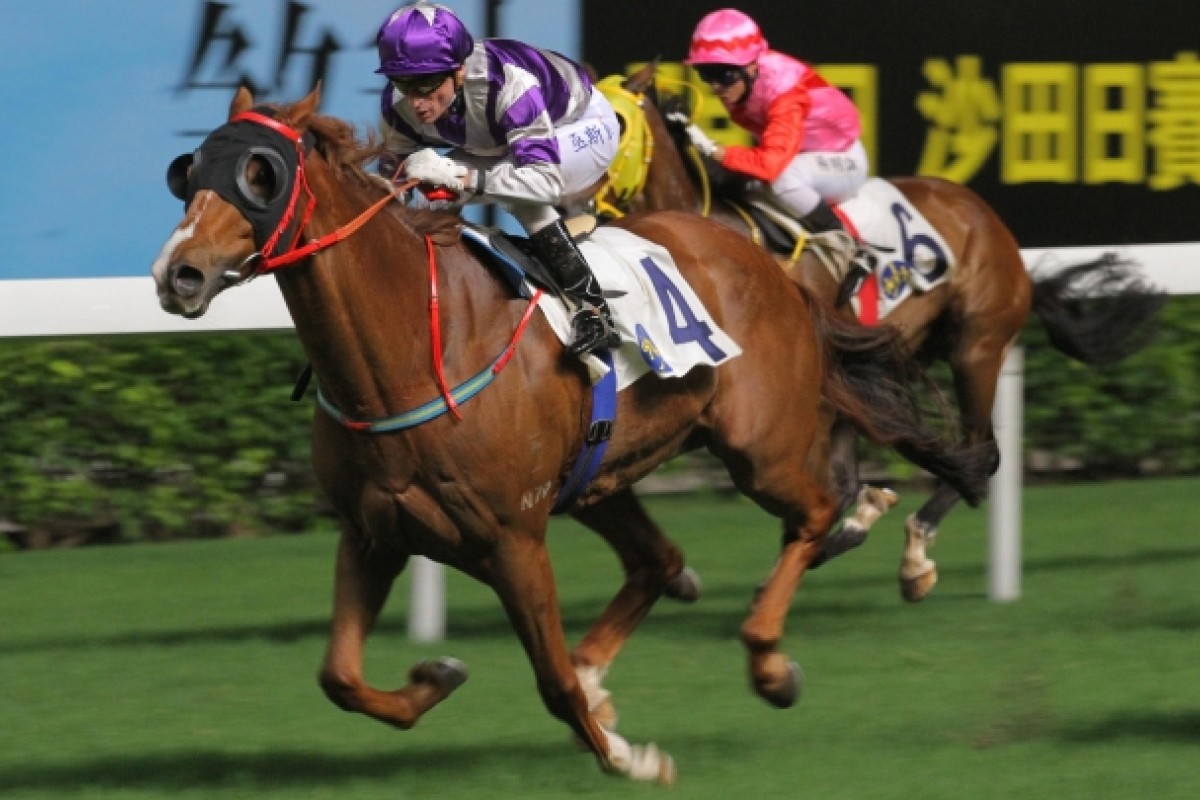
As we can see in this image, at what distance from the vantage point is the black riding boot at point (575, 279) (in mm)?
4449

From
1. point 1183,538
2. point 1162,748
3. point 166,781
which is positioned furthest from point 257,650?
point 1183,538

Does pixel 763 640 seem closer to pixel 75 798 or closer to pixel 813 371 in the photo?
pixel 813 371

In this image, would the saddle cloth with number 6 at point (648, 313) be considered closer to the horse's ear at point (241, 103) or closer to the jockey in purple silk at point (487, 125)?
the jockey in purple silk at point (487, 125)

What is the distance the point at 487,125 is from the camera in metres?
4.48

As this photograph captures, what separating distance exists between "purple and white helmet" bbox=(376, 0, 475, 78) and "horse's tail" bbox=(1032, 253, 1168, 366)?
3.73m

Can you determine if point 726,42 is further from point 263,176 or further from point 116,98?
point 263,176

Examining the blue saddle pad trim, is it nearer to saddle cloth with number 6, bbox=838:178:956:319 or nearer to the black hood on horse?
the black hood on horse

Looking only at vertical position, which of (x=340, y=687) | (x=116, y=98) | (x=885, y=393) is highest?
(x=116, y=98)

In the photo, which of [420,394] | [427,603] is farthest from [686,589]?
[420,394]

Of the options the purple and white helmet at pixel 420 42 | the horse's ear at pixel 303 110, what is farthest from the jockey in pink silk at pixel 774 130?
the horse's ear at pixel 303 110

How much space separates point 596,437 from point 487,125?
2.23 feet

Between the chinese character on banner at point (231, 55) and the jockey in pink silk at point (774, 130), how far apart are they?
156 cm

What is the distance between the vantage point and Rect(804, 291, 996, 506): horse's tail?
548cm

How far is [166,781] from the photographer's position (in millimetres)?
4473
